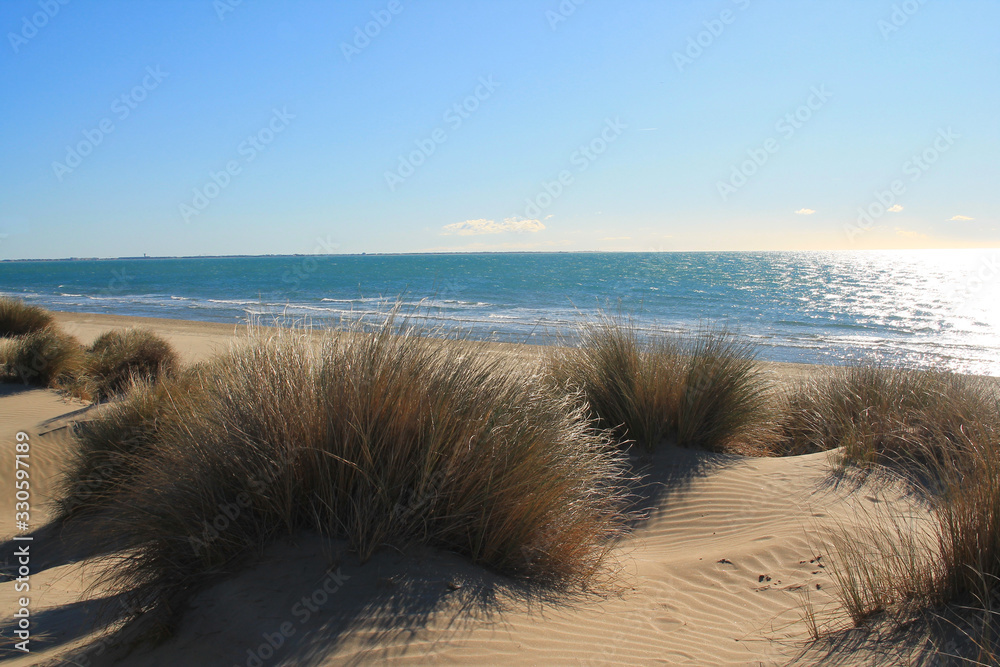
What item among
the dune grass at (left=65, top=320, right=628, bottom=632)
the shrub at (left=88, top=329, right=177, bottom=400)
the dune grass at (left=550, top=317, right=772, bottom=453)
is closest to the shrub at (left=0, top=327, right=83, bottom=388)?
the shrub at (left=88, top=329, right=177, bottom=400)

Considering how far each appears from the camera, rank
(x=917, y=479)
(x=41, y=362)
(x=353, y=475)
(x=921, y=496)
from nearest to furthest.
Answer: (x=353, y=475)
(x=921, y=496)
(x=917, y=479)
(x=41, y=362)

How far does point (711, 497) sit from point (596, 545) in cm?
198

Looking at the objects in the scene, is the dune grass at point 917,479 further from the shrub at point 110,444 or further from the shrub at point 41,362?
the shrub at point 41,362

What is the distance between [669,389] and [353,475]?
4242mm

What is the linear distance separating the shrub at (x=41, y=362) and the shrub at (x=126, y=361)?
0.40 m

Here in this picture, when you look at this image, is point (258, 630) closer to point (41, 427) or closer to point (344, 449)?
point (344, 449)

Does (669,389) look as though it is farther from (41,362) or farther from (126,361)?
(41,362)

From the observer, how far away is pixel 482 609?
2795mm

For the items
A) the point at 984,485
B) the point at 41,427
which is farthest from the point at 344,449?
the point at 41,427

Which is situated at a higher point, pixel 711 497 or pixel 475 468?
pixel 475 468

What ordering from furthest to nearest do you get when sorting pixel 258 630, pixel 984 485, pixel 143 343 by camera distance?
pixel 143 343 < pixel 984 485 < pixel 258 630

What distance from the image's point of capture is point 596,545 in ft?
12.8

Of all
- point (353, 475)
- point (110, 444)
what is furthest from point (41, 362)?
point (353, 475)

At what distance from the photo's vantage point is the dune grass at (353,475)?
2.93 meters
